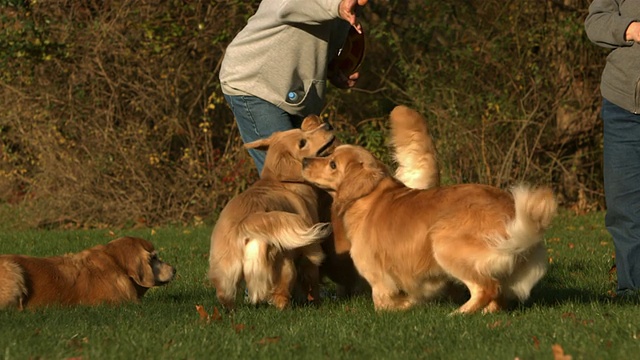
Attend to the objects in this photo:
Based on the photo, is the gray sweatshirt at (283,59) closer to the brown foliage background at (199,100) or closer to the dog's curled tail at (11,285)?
the dog's curled tail at (11,285)

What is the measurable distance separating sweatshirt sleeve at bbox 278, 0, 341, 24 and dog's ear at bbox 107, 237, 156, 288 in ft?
6.98

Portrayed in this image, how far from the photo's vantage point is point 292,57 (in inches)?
296

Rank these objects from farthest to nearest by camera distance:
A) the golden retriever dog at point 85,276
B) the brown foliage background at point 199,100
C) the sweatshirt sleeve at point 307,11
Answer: the brown foliage background at point 199,100, the golden retriever dog at point 85,276, the sweatshirt sleeve at point 307,11

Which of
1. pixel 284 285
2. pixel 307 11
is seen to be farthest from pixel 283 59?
pixel 284 285

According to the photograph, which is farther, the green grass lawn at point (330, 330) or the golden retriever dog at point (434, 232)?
the golden retriever dog at point (434, 232)

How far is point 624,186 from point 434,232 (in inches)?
79.4

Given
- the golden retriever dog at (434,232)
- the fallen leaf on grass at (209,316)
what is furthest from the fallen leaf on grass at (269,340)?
the golden retriever dog at (434,232)

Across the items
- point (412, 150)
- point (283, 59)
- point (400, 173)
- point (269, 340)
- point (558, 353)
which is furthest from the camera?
point (400, 173)

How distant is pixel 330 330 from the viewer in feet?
19.2

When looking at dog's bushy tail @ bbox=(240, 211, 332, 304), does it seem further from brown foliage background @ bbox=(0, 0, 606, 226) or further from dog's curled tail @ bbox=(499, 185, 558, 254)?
brown foliage background @ bbox=(0, 0, 606, 226)

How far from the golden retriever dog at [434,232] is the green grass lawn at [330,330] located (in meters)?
0.21

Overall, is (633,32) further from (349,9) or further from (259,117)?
(259,117)

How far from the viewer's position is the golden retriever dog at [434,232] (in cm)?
602

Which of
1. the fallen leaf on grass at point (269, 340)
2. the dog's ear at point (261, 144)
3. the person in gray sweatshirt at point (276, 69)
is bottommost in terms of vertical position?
the fallen leaf on grass at point (269, 340)
